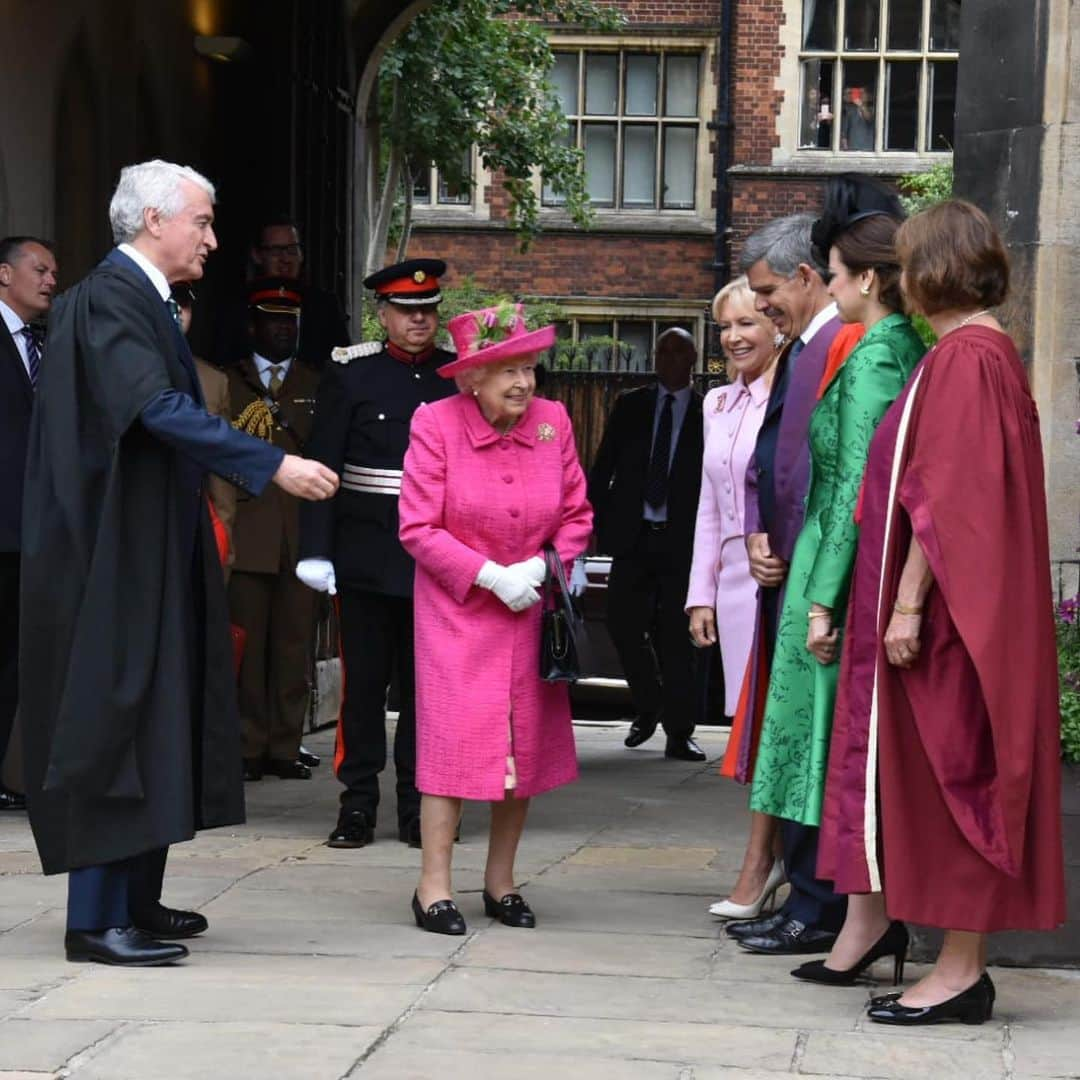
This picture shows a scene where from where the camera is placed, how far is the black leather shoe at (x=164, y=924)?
5.70m

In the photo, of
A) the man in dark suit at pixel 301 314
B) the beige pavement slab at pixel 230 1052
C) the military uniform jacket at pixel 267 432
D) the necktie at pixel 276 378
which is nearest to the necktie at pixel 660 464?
the man in dark suit at pixel 301 314

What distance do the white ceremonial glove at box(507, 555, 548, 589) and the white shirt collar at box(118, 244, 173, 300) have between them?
3.59ft

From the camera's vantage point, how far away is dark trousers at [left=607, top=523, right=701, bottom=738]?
9.93m

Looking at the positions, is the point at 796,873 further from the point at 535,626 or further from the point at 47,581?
the point at 47,581

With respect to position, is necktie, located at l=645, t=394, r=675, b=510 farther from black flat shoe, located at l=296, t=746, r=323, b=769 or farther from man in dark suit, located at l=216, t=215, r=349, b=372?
black flat shoe, located at l=296, t=746, r=323, b=769

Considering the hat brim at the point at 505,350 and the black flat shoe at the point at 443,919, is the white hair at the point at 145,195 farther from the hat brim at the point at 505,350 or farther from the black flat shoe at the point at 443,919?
the black flat shoe at the point at 443,919

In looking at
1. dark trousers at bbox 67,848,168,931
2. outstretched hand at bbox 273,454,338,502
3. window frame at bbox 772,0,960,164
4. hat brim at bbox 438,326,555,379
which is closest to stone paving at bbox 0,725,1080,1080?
dark trousers at bbox 67,848,168,931

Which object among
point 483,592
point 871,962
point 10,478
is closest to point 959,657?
point 871,962

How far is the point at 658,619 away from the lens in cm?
1007

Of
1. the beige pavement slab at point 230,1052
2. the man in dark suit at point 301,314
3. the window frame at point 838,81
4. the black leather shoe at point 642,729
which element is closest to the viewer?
the beige pavement slab at point 230,1052

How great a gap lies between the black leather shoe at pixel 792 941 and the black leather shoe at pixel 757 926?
1.1 inches

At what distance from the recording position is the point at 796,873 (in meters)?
5.74

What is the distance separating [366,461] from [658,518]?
8.99 ft

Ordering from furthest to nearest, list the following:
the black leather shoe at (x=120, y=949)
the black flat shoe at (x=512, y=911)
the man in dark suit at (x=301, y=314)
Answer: the man in dark suit at (x=301, y=314) < the black flat shoe at (x=512, y=911) < the black leather shoe at (x=120, y=949)
